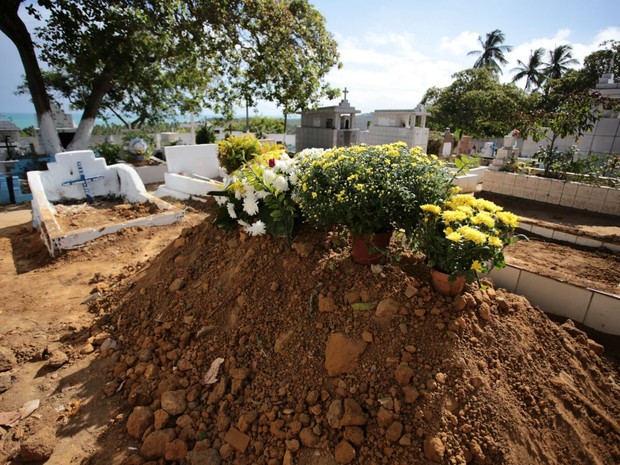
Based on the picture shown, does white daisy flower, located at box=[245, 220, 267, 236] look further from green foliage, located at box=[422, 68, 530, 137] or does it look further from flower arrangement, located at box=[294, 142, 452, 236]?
green foliage, located at box=[422, 68, 530, 137]

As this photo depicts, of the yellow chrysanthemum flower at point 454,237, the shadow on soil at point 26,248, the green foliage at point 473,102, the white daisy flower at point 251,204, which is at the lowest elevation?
the shadow on soil at point 26,248

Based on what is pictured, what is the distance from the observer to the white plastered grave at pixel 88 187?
21.3 ft

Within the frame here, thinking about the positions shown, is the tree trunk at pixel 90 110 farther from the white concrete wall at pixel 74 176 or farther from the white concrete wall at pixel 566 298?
the white concrete wall at pixel 566 298

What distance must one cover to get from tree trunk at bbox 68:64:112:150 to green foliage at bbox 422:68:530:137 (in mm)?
21172

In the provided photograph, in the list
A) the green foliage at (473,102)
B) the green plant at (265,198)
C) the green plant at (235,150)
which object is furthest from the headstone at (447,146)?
the green plant at (265,198)

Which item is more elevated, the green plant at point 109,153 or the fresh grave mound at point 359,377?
the green plant at point 109,153

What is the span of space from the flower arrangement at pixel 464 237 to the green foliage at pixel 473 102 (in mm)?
24014

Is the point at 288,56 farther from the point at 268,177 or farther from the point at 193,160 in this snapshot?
the point at 268,177

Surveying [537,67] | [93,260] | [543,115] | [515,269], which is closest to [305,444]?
[515,269]

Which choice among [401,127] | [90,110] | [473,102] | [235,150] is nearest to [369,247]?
[235,150]

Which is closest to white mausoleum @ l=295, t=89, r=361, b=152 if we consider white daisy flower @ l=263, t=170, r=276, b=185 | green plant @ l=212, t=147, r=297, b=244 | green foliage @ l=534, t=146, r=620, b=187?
green foliage @ l=534, t=146, r=620, b=187

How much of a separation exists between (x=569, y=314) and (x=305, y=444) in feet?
7.91

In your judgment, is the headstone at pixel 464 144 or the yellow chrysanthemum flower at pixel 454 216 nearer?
the yellow chrysanthemum flower at pixel 454 216

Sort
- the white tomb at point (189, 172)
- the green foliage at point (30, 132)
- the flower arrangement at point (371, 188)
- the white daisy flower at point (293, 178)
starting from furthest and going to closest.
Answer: the green foliage at point (30, 132) < the white tomb at point (189, 172) < the white daisy flower at point (293, 178) < the flower arrangement at point (371, 188)
